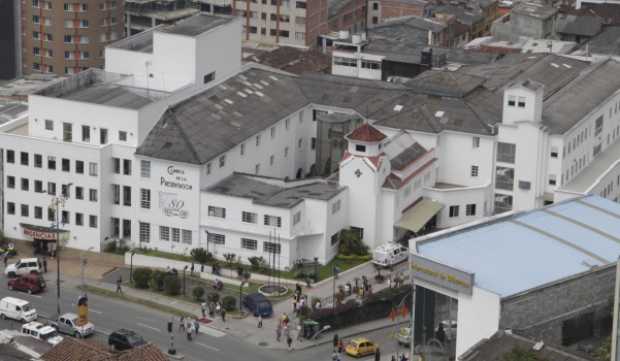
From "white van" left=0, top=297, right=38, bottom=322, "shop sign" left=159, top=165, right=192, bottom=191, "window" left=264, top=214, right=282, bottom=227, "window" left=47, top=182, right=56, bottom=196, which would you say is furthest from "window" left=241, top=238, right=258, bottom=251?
"white van" left=0, top=297, right=38, bottom=322

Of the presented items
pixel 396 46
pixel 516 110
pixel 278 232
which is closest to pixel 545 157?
pixel 516 110

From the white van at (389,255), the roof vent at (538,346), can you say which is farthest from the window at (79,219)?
the roof vent at (538,346)

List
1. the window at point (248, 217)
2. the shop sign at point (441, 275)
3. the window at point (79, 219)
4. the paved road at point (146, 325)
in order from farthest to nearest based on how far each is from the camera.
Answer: the window at point (79, 219), the window at point (248, 217), the paved road at point (146, 325), the shop sign at point (441, 275)

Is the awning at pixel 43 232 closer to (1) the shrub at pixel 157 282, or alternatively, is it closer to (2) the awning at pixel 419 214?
(1) the shrub at pixel 157 282

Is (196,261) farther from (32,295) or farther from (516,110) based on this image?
(516,110)

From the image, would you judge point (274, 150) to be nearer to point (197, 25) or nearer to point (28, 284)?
point (197, 25)

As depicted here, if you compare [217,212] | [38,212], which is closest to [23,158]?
[38,212]
